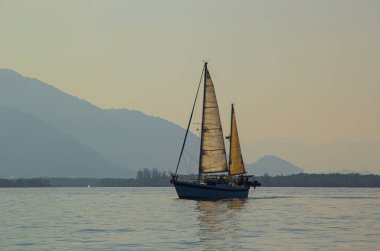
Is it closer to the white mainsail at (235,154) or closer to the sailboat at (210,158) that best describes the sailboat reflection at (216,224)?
the sailboat at (210,158)

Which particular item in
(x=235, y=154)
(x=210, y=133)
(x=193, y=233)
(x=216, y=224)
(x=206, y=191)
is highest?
(x=210, y=133)

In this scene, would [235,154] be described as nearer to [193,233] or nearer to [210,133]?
[210,133]

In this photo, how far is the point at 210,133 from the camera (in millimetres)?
121438

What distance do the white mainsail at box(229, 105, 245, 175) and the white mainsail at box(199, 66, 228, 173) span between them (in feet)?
24.2

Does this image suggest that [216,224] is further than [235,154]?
No

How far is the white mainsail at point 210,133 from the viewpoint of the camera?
121 meters

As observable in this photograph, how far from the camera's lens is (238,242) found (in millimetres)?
54281

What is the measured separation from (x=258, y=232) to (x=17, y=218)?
33087 millimetres

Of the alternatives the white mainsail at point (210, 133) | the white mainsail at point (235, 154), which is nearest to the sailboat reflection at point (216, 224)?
the white mainsail at point (210, 133)

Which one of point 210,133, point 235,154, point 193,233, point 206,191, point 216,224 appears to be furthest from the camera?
point 235,154

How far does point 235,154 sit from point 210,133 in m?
10.7

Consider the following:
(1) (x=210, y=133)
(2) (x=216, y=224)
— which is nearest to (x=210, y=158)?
(1) (x=210, y=133)

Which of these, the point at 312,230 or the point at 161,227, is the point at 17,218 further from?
the point at 312,230

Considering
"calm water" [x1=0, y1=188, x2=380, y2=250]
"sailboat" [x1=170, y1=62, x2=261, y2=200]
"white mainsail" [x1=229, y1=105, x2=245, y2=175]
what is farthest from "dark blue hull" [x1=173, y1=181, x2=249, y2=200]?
"calm water" [x1=0, y1=188, x2=380, y2=250]
